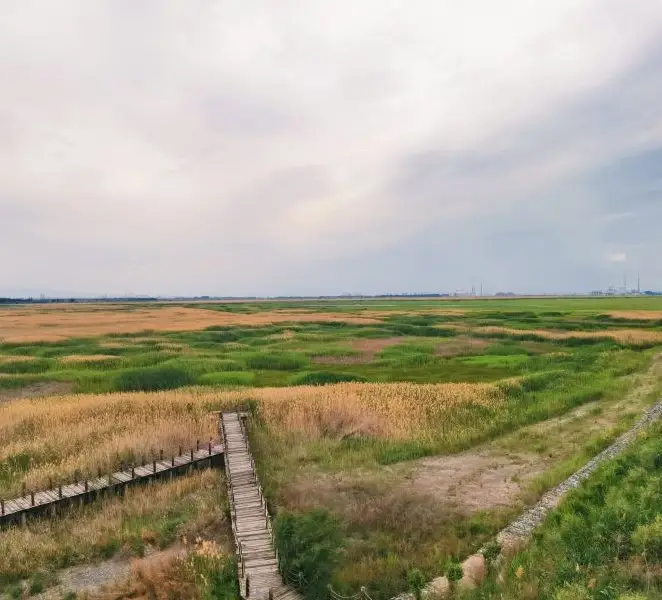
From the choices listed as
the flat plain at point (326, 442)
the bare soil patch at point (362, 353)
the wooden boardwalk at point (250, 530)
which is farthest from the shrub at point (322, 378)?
the wooden boardwalk at point (250, 530)

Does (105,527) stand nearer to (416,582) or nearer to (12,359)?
(416,582)

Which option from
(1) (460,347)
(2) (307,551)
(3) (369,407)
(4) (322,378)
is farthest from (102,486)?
(1) (460,347)

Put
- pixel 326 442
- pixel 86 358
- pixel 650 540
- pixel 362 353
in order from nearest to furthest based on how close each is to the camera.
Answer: pixel 650 540 → pixel 326 442 → pixel 86 358 → pixel 362 353

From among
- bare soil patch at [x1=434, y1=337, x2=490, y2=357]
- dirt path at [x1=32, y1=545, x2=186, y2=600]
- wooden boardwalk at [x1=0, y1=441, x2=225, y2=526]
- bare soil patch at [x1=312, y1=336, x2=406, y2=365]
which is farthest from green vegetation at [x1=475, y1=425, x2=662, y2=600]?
bare soil patch at [x1=434, y1=337, x2=490, y2=357]

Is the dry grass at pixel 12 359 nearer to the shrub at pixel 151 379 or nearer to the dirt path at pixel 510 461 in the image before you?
the shrub at pixel 151 379

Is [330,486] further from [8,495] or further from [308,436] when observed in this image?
[8,495]

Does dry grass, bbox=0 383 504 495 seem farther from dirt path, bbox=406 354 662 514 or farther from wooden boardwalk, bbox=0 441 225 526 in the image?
dirt path, bbox=406 354 662 514

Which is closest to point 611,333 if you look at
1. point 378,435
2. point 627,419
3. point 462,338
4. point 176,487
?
point 462,338
